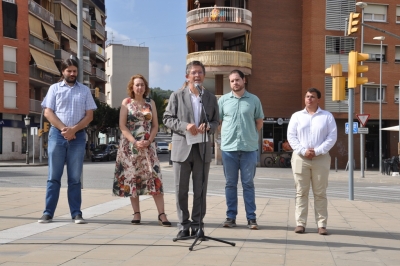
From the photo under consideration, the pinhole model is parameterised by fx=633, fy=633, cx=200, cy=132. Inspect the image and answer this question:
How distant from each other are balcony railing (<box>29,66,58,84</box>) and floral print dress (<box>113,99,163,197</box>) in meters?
51.2

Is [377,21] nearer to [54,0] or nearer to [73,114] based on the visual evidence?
[54,0]

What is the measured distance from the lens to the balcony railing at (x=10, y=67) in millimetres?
54463

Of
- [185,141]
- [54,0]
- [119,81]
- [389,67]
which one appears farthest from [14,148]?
[119,81]

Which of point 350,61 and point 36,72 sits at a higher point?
point 36,72

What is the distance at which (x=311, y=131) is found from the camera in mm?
8836

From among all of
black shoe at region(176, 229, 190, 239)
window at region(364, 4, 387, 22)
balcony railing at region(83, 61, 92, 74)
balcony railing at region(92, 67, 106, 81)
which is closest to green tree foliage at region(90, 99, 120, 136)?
balcony railing at region(83, 61, 92, 74)

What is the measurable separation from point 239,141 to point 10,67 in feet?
162

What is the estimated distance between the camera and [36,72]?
196 feet

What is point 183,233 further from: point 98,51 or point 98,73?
point 98,51

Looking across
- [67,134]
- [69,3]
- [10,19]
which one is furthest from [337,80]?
[69,3]

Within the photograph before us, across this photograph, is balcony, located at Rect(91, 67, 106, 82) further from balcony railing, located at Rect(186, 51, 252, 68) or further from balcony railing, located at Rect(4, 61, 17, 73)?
balcony railing, located at Rect(186, 51, 252, 68)

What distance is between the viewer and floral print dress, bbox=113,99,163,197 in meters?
9.12

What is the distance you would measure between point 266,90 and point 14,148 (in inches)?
928

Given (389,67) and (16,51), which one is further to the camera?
(16,51)
